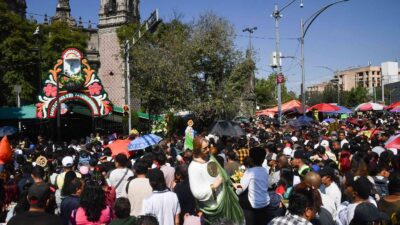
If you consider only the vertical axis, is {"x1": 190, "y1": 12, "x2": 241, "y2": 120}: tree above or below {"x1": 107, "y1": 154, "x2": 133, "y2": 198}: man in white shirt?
above

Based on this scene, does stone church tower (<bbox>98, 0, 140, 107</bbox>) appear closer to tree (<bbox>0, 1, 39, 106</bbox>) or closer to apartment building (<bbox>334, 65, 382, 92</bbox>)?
tree (<bbox>0, 1, 39, 106</bbox>)

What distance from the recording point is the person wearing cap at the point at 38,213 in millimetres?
4484

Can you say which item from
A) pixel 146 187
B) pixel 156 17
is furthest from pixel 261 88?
pixel 146 187

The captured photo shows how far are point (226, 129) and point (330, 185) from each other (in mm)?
7686

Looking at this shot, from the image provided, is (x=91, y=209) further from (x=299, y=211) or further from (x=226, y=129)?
(x=226, y=129)

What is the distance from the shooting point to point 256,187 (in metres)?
6.03

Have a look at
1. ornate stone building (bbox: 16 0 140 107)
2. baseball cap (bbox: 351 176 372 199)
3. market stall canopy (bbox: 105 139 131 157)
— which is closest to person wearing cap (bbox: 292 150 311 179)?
baseball cap (bbox: 351 176 372 199)

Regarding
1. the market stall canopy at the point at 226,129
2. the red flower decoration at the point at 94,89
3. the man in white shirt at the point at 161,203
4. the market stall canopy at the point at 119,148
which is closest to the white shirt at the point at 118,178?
the man in white shirt at the point at 161,203

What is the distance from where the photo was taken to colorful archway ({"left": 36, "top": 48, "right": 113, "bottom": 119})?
24562 mm

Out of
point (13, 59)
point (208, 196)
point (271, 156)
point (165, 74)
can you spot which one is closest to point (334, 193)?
point (208, 196)

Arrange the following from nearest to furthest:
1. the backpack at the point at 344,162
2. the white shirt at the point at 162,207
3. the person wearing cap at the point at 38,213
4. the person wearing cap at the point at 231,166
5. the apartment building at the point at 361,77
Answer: the person wearing cap at the point at 38,213 < the white shirt at the point at 162,207 < the person wearing cap at the point at 231,166 < the backpack at the point at 344,162 < the apartment building at the point at 361,77

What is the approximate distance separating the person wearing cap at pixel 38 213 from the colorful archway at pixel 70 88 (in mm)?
20316

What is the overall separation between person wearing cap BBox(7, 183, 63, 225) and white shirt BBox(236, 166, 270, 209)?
2630 millimetres

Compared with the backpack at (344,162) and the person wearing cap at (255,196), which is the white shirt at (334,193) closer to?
the person wearing cap at (255,196)
